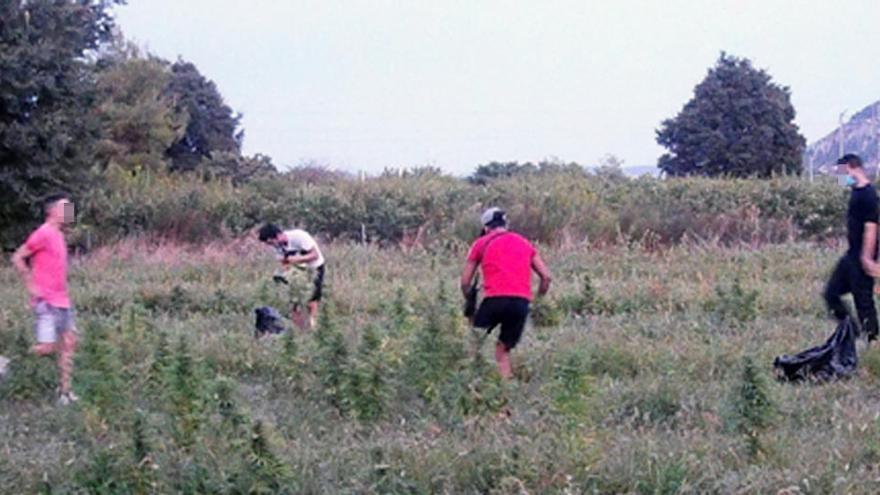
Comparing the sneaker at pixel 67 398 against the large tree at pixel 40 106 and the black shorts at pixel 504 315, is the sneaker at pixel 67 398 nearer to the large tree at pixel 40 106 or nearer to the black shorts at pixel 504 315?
the black shorts at pixel 504 315

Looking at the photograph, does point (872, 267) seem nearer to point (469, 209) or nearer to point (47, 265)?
point (47, 265)

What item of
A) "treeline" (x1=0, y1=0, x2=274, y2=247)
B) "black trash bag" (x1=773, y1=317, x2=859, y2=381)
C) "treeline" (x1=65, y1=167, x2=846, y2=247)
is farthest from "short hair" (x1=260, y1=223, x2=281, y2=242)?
"treeline" (x1=65, y1=167, x2=846, y2=247)

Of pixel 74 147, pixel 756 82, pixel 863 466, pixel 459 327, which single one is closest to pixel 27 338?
pixel 459 327

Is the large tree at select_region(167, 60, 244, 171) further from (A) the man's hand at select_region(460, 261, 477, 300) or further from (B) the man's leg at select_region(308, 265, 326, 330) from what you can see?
(A) the man's hand at select_region(460, 261, 477, 300)

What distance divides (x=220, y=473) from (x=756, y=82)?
173ft

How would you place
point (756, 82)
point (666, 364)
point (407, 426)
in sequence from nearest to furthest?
point (407, 426) < point (666, 364) < point (756, 82)

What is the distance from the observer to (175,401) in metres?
7.53

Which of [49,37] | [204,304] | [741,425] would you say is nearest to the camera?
[741,425]

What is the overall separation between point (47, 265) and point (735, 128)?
4872 cm

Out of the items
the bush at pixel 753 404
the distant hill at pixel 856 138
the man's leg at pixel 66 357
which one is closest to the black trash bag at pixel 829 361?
the bush at pixel 753 404

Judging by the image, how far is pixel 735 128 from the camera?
5409 cm

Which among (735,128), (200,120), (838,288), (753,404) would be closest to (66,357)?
(753,404)

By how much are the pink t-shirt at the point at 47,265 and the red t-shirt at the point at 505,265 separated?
3546 mm

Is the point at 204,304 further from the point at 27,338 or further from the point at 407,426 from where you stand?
the point at 407,426
